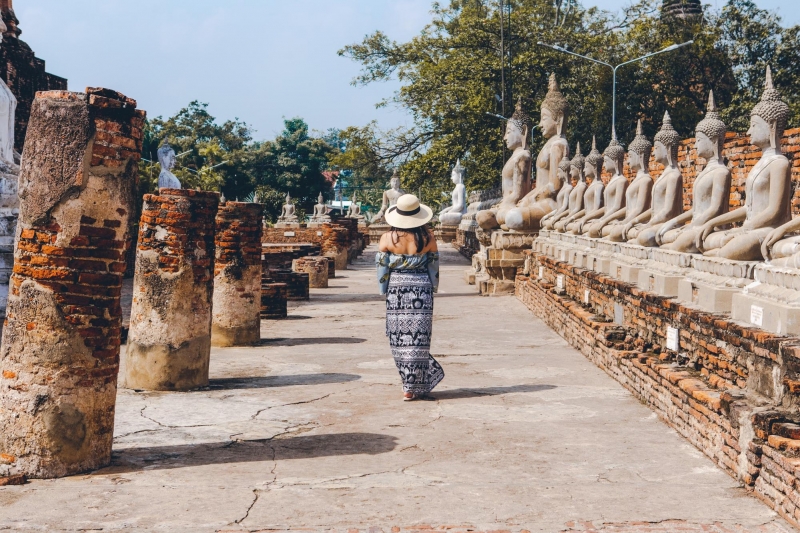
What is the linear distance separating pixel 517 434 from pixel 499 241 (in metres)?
11.1

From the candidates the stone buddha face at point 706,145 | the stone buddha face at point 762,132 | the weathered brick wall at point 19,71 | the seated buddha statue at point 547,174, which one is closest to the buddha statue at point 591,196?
the seated buddha statue at point 547,174

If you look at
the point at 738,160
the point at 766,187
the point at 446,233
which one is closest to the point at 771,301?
the point at 766,187

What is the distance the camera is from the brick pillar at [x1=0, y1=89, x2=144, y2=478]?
5.50 m

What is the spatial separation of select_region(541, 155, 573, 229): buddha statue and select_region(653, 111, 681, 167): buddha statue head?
596 cm

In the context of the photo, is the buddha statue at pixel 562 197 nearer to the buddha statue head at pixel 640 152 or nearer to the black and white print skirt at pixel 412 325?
the buddha statue head at pixel 640 152

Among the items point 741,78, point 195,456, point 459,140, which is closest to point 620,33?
point 741,78

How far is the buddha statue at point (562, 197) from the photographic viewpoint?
16266mm

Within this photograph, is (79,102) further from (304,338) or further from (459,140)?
(459,140)

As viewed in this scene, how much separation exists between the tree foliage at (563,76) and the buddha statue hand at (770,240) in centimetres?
2325

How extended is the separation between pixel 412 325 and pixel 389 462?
7.05 ft

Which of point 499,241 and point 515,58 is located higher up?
point 515,58

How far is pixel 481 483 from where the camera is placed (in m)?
5.48

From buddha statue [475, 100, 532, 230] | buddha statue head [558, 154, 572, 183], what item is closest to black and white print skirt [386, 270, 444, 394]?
buddha statue head [558, 154, 572, 183]

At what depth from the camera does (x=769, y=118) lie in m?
6.80
